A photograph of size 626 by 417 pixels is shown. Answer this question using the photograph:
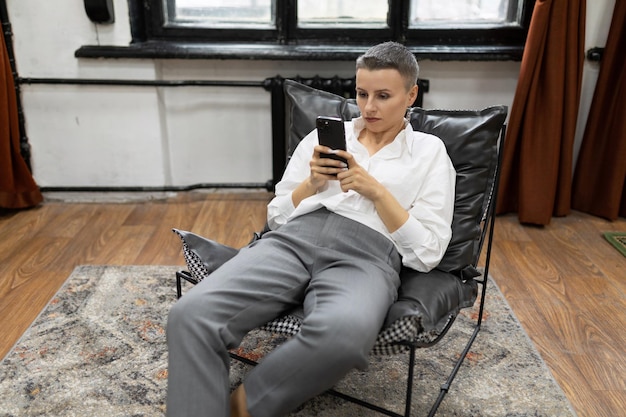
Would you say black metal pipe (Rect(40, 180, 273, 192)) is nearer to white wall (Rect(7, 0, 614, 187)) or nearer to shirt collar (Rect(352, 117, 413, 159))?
white wall (Rect(7, 0, 614, 187))

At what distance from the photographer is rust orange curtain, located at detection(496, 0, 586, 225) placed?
2449 mm

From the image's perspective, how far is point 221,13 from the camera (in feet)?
9.21

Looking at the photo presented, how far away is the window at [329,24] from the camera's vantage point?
274 centimetres

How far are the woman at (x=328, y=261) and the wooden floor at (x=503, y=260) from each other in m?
0.63

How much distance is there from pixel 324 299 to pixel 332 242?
0.20 m

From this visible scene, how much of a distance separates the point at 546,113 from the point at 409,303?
5.13 feet

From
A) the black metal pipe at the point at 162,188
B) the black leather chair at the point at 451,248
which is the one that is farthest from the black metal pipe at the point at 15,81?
the black leather chair at the point at 451,248

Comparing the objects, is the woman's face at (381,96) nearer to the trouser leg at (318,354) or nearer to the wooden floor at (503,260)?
the trouser leg at (318,354)

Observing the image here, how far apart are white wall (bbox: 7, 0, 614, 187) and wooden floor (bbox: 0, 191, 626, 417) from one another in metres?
0.18

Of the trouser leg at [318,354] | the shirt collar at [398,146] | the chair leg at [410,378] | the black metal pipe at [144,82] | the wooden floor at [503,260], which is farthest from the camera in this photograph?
the black metal pipe at [144,82]

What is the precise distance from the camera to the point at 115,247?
2410mm

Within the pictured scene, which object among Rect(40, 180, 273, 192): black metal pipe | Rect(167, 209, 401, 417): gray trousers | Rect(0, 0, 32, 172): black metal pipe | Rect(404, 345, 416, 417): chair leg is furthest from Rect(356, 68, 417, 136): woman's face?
Rect(0, 0, 32, 172): black metal pipe

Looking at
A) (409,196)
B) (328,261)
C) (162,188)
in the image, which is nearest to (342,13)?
(162,188)

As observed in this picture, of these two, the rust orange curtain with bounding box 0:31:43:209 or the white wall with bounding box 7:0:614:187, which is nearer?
the rust orange curtain with bounding box 0:31:43:209
